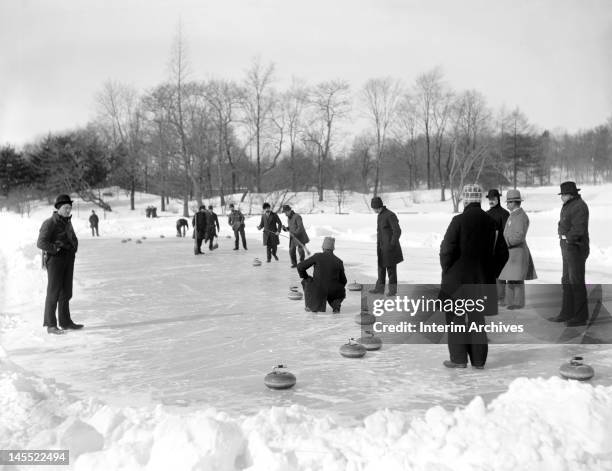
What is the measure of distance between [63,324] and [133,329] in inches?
29.4

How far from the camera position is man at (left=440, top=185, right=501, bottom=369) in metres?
4.21

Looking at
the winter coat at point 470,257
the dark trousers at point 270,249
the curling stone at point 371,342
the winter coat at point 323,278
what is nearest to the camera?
the winter coat at point 470,257

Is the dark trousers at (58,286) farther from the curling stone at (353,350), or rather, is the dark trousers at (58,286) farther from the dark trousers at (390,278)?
the dark trousers at (390,278)

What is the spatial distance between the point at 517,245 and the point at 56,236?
17.3 ft

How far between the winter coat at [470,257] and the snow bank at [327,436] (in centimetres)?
95

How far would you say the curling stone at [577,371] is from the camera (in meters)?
3.95

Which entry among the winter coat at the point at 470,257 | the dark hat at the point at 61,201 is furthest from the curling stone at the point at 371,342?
the dark hat at the point at 61,201

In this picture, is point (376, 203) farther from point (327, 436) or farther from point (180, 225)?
point (180, 225)

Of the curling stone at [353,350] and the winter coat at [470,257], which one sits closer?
the winter coat at [470,257]

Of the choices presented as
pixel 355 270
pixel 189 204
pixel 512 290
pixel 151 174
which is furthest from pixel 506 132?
pixel 512 290

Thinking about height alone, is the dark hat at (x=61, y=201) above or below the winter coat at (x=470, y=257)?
above

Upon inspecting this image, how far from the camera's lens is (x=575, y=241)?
5551 mm

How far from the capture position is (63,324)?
5.93m

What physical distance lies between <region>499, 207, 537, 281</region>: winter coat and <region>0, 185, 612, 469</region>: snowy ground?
1.54m
